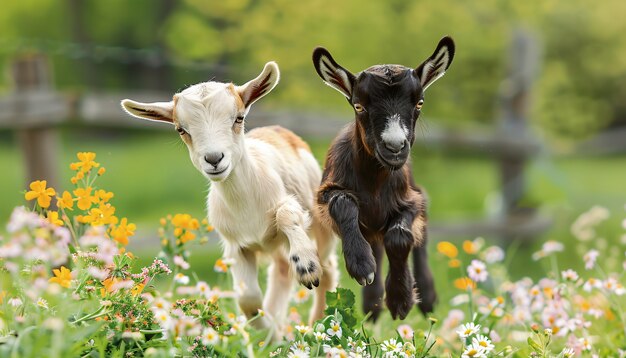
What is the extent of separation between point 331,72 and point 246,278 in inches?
29.6

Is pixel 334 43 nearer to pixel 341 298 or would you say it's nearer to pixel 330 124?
pixel 330 124

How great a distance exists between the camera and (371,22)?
8055 mm

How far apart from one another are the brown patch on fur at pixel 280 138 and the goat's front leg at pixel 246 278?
1.32 ft

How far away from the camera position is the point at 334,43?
301 inches

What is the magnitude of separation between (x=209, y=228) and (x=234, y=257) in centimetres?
19

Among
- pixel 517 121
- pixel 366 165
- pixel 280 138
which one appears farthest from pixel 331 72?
pixel 517 121

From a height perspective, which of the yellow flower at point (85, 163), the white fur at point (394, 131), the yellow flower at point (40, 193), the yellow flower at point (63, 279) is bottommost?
the yellow flower at point (63, 279)

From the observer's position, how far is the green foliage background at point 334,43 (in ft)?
26.4

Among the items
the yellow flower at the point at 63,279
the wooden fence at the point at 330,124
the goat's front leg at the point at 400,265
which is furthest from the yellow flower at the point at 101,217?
the wooden fence at the point at 330,124

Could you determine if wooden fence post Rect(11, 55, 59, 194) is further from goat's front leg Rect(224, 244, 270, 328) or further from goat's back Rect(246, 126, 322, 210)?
goat's front leg Rect(224, 244, 270, 328)

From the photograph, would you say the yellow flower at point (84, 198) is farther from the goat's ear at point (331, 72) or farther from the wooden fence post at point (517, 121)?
the wooden fence post at point (517, 121)

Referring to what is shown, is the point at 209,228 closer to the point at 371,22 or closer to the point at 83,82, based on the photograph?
the point at 371,22

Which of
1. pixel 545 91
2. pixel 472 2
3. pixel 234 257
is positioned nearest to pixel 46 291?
pixel 234 257

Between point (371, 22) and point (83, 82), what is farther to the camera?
point (83, 82)
